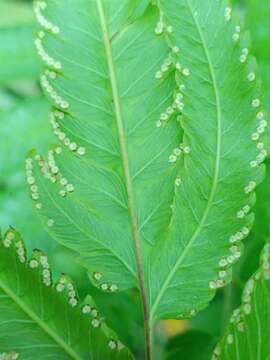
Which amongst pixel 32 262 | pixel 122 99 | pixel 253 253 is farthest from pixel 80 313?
pixel 253 253

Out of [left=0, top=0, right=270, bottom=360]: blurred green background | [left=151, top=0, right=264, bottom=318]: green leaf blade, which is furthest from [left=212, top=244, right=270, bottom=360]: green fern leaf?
[left=0, top=0, right=270, bottom=360]: blurred green background

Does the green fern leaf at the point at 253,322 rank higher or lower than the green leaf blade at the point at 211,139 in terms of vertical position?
lower

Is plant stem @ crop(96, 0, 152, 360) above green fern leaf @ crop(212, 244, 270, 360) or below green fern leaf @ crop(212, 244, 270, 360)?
above

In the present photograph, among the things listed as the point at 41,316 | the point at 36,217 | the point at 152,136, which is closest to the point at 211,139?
the point at 152,136

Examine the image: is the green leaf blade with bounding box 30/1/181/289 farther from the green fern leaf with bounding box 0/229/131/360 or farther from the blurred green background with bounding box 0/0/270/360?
the blurred green background with bounding box 0/0/270/360

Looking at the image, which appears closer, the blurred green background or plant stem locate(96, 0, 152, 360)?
→ plant stem locate(96, 0, 152, 360)

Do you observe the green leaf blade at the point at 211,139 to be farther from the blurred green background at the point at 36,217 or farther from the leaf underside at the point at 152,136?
the blurred green background at the point at 36,217

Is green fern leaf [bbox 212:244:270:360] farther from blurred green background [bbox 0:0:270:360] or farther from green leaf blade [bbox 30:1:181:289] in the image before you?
blurred green background [bbox 0:0:270:360]

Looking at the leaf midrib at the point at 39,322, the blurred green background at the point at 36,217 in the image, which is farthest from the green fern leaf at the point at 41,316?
the blurred green background at the point at 36,217
